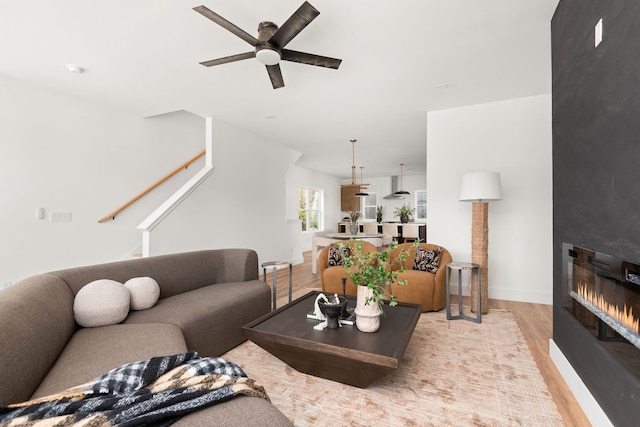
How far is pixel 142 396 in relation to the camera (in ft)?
3.43

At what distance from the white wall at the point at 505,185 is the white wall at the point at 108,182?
3155mm

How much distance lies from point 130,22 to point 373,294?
2.80 m

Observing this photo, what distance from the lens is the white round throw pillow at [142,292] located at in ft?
7.66

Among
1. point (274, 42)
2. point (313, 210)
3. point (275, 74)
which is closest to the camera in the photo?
point (274, 42)

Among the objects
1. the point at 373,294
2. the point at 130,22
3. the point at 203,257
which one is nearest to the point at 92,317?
the point at 203,257

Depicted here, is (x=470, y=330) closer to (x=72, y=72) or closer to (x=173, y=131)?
(x=72, y=72)

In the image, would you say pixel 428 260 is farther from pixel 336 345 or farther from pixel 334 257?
pixel 336 345

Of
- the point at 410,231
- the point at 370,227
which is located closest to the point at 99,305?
the point at 410,231

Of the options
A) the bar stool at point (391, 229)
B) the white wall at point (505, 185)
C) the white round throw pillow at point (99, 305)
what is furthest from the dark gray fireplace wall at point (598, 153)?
the bar stool at point (391, 229)

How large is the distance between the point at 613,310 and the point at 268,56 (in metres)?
2.70

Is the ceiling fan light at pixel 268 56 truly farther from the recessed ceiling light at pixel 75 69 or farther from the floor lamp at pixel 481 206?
the floor lamp at pixel 481 206

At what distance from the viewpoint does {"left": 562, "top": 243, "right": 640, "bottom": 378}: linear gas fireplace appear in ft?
4.43

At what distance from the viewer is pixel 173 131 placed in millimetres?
5395

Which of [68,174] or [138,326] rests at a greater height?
[68,174]
